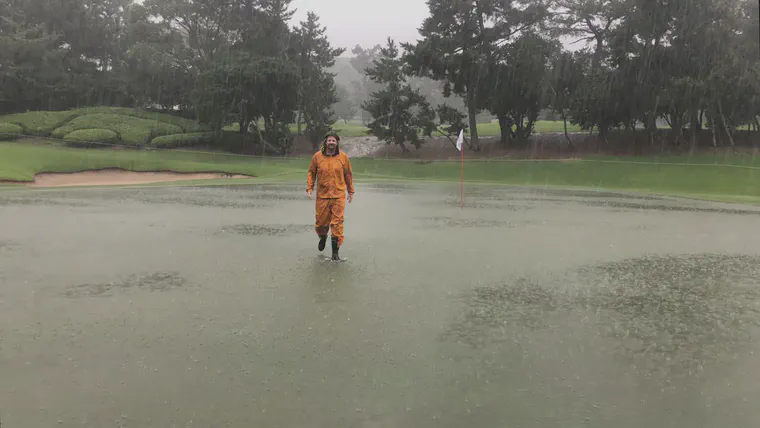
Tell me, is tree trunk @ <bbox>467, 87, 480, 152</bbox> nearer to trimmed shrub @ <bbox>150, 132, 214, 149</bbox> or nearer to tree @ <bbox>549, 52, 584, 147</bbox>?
tree @ <bbox>549, 52, 584, 147</bbox>

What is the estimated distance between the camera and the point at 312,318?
19.7 feet

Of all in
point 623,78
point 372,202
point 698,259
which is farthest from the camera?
point 623,78

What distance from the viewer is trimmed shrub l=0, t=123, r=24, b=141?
1775 inches

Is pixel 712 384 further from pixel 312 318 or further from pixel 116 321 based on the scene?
pixel 116 321

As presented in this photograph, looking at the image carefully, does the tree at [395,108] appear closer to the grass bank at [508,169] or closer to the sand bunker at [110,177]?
the grass bank at [508,169]

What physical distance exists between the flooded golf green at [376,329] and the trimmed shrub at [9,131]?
39.9m

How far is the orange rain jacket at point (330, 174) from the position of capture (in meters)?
9.59

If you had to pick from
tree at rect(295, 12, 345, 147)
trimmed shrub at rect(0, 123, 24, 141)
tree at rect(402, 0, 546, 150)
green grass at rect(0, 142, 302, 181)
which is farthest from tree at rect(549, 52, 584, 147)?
trimmed shrub at rect(0, 123, 24, 141)

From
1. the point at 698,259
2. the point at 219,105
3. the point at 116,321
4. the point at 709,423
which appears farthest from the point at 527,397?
the point at 219,105

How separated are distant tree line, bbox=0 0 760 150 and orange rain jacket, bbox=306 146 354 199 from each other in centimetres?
2950

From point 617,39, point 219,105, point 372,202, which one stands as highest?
point 617,39

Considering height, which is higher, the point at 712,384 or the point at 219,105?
the point at 219,105

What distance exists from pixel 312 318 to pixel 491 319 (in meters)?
1.80

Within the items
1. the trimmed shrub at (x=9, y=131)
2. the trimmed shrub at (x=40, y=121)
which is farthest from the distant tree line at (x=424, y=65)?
the trimmed shrub at (x=9, y=131)
